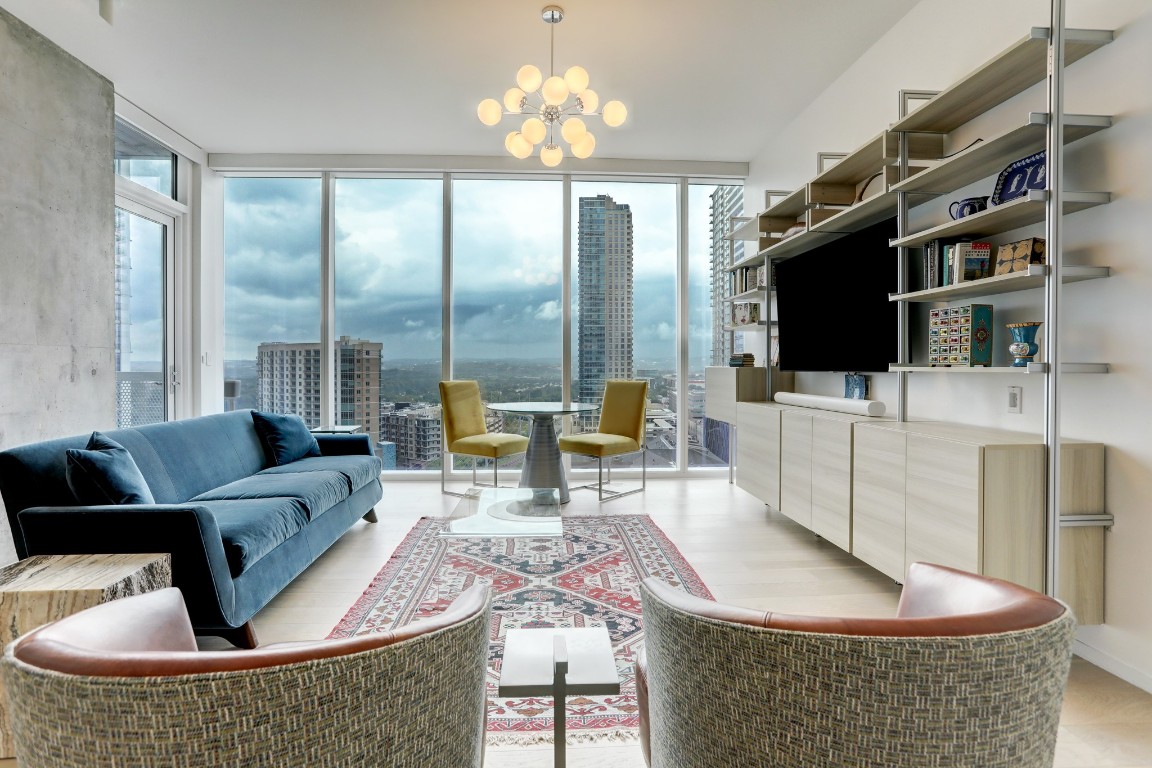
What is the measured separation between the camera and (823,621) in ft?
2.59

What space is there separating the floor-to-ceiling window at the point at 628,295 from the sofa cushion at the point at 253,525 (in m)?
3.22

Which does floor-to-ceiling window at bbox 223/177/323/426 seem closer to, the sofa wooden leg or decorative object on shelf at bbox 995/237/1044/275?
the sofa wooden leg

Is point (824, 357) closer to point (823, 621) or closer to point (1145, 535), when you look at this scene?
point (1145, 535)

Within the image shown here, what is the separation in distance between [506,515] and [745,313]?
285 centimetres

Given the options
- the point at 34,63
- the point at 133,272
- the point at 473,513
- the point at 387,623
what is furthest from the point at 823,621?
the point at 133,272

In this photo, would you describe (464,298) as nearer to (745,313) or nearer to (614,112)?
(745,313)

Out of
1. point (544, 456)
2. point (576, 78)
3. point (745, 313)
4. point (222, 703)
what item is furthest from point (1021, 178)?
point (544, 456)

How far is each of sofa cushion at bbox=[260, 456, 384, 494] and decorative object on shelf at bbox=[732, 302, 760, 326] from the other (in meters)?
2.93

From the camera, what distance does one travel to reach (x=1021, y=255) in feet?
7.25

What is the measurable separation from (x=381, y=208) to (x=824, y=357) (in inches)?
157

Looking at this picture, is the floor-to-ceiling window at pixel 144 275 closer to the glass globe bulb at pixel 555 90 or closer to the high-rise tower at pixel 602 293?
the glass globe bulb at pixel 555 90

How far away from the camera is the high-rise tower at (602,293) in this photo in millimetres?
5594

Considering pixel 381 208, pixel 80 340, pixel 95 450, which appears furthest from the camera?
pixel 381 208

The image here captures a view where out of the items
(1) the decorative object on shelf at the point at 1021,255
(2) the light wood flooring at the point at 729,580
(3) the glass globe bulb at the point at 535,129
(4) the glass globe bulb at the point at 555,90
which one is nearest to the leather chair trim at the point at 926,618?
(2) the light wood flooring at the point at 729,580
